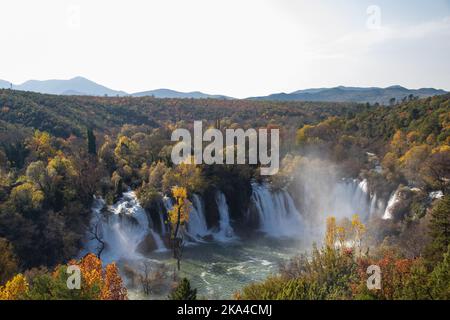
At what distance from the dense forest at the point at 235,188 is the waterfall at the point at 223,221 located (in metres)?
1.13

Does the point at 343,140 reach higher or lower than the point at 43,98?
lower

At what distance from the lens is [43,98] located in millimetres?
102188

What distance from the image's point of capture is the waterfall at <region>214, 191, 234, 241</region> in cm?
5500

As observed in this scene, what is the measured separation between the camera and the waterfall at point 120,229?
4553cm

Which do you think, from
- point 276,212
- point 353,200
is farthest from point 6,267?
point 353,200

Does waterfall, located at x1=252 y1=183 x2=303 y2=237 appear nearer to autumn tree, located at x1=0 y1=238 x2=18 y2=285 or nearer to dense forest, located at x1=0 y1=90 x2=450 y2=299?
dense forest, located at x1=0 y1=90 x2=450 y2=299

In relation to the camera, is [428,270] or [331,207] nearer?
[428,270]

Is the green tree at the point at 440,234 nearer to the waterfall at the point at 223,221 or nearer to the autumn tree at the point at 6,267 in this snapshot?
the waterfall at the point at 223,221

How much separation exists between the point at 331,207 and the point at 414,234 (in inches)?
905

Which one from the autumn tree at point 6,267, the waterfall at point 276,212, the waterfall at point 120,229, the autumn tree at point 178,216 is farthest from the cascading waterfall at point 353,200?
the autumn tree at point 6,267

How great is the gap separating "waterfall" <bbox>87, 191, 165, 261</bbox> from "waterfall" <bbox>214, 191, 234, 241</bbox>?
8.84 metres

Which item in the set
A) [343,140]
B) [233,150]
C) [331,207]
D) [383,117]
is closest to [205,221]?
[233,150]
